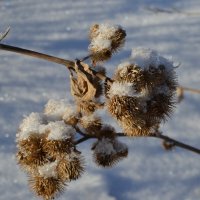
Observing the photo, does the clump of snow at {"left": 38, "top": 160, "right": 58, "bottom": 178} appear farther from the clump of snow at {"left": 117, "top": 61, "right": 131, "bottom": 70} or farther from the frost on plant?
the clump of snow at {"left": 117, "top": 61, "right": 131, "bottom": 70}

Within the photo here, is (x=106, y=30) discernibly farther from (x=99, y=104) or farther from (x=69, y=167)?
(x=69, y=167)

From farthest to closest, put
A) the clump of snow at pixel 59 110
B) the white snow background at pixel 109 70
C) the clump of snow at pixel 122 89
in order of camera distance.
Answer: the white snow background at pixel 109 70 < the clump of snow at pixel 59 110 < the clump of snow at pixel 122 89

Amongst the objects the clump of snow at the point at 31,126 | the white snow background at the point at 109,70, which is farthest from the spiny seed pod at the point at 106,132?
the white snow background at the point at 109,70

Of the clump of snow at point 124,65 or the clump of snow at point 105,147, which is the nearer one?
the clump of snow at point 124,65

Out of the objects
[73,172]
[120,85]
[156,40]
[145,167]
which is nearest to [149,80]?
[120,85]

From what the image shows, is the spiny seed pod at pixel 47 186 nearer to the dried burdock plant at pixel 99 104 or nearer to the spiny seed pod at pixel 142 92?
the dried burdock plant at pixel 99 104

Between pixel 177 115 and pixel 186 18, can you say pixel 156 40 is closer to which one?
pixel 186 18

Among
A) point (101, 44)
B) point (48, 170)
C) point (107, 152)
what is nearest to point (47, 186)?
point (48, 170)

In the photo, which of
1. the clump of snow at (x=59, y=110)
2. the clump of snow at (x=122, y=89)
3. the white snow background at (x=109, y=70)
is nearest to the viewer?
the clump of snow at (x=122, y=89)
